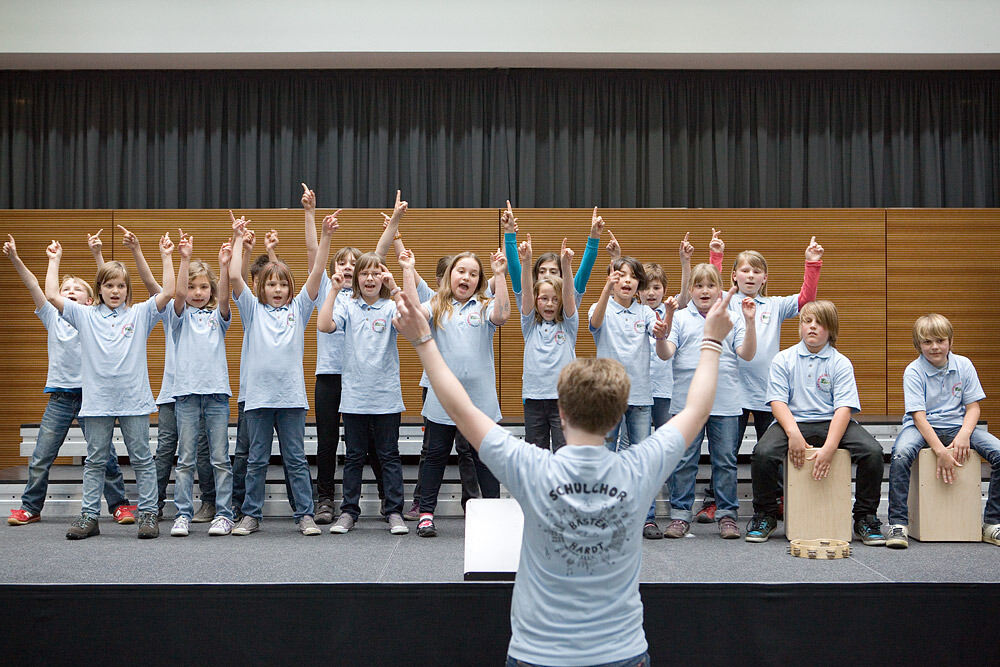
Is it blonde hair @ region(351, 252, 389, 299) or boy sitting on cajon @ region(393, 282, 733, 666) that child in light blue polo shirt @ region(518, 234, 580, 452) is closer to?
blonde hair @ region(351, 252, 389, 299)

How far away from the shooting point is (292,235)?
5.94 m

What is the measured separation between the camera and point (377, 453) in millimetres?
4043

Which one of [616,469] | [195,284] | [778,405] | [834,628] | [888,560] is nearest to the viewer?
[616,469]

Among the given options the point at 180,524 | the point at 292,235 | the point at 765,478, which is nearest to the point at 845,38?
the point at 765,478

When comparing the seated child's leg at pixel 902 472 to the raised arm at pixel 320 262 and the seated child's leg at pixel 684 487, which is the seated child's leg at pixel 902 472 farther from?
the raised arm at pixel 320 262

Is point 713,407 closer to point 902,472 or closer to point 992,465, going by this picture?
point 902,472

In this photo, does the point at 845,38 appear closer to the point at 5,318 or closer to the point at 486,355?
the point at 486,355

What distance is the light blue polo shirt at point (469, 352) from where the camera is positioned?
383 centimetres

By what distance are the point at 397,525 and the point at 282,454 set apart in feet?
2.15

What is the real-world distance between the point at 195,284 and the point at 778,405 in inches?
114

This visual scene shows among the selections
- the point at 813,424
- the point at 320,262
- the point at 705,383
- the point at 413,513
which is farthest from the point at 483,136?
the point at 705,383

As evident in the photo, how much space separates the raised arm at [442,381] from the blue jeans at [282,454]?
96.4 inches

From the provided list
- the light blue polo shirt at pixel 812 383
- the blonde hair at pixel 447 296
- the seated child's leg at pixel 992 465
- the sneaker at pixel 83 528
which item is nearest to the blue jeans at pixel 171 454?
the sneaker at pixel 83 528

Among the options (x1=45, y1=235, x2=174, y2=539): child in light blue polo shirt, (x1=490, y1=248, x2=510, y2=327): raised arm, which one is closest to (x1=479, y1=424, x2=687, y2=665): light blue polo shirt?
(x1=490, y1=248, x2=510, y2=327): raised arm
